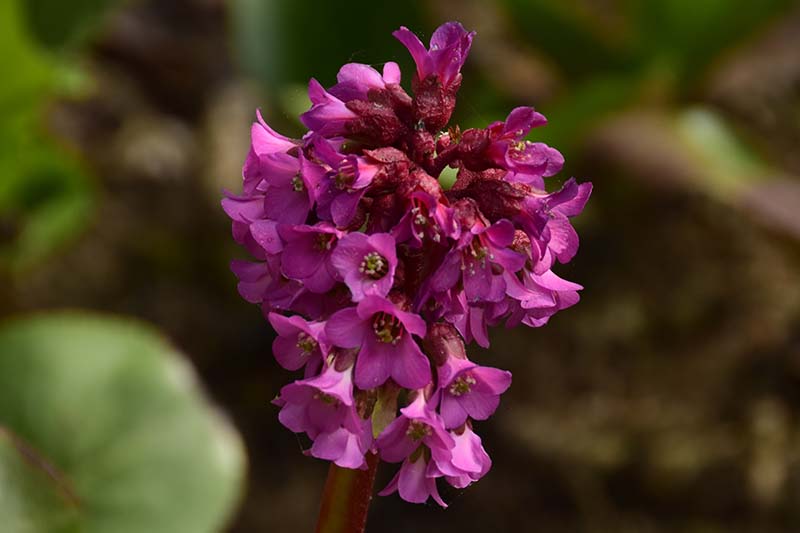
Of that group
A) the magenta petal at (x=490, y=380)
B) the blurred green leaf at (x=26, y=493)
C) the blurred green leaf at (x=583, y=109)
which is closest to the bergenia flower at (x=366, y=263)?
the magenta petal at (x=490, y=380)

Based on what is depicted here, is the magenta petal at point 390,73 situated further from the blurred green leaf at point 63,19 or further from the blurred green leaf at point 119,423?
the blurred green leaf at point 63,19

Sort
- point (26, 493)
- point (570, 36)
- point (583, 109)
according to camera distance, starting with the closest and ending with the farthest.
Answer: point (26, 493)
point (583, 109)
point (570, 36)

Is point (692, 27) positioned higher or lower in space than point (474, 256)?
lower

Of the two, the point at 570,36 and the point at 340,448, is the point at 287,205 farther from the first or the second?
the point at 570,36

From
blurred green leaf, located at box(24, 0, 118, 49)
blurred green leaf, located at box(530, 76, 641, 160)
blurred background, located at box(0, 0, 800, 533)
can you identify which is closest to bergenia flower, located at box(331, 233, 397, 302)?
blurred background, located at box(0, 0, 800, 533)

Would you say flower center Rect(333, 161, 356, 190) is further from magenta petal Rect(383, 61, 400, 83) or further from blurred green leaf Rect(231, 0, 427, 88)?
blurred green leaf Rect(231, 0, 427, 88)

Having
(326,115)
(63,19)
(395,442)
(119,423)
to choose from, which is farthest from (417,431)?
(63,19)

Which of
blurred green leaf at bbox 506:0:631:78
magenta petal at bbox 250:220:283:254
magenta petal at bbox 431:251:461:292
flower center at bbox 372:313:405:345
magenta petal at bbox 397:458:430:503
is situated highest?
magenta petal at bbox 431:251:461:292
